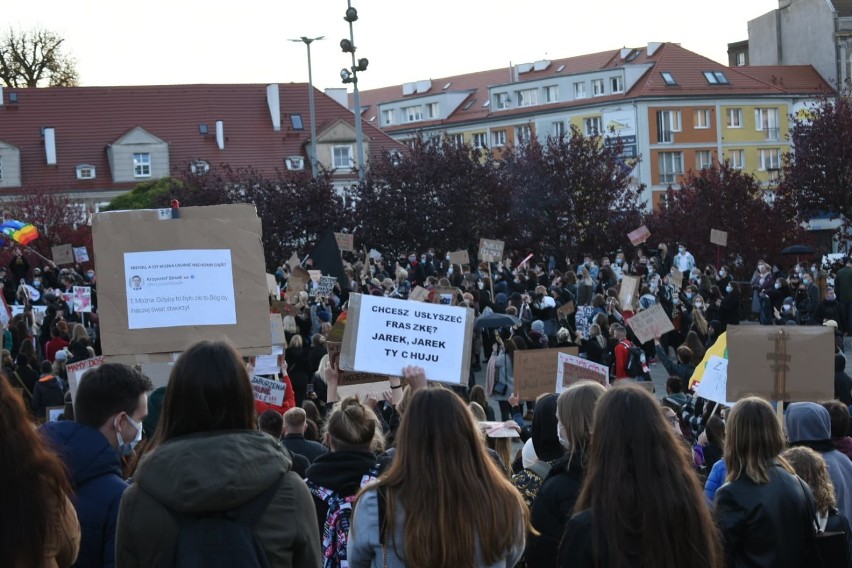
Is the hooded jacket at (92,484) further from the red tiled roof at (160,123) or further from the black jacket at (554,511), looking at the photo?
the red tiled roof at (160,123)

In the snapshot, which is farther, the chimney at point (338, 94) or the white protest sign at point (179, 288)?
the chimney at point (338, 94)

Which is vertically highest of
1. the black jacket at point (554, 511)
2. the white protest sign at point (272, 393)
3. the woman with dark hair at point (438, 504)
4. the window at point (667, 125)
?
the window at point (667, 125)

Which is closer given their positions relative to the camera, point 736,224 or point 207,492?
point 207,492

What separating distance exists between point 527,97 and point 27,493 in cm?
7929

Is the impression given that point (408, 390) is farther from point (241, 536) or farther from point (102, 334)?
point (241, 536)

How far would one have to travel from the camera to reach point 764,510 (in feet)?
15.6

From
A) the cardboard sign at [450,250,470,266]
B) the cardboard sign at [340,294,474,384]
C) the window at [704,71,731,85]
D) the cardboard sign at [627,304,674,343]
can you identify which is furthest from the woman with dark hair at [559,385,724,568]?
the window at [704,71,731,85]

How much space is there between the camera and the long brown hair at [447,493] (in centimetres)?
388

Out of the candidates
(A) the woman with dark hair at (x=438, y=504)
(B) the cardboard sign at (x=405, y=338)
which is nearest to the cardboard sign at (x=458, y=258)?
(B) the cardboard sign at (x=405, y=338)

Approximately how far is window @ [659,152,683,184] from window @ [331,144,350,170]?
18746mm

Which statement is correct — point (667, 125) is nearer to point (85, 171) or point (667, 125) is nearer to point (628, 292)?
point (85, 171)

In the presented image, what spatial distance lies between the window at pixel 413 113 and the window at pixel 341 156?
2116 centimetres

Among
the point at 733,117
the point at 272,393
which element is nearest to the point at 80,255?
the point at 272,393

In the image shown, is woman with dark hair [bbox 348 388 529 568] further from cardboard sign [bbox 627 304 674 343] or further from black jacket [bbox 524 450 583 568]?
cardboard sign [bbox 627 304 674 343]
